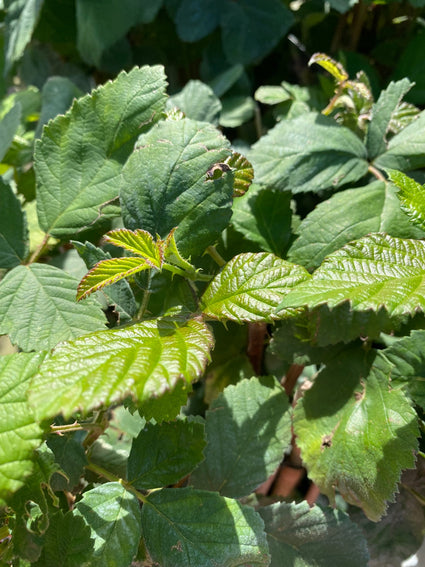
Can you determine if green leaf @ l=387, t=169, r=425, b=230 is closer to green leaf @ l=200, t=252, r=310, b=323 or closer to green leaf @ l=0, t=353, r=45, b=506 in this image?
green leaf @ l=200, t=252, r=310, b=323

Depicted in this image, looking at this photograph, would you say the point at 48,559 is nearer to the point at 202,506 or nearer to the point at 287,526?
the point at 202,506

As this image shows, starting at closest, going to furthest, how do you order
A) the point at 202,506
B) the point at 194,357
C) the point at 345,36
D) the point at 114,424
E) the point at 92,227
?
the point at 194,357, the point at 202,506, the point at 92,227, the point at 114,424, the point at 345,36

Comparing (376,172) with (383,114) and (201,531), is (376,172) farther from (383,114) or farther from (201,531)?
(201,531)

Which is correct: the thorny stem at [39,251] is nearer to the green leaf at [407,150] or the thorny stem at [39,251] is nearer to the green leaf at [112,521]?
the green leaf at [112,521]

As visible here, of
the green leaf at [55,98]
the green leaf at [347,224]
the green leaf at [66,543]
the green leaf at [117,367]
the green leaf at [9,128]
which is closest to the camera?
the green leaf at [117,367]

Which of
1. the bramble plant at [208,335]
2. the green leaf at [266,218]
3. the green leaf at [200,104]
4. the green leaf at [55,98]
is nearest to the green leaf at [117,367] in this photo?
the bramble plant at [208,335]

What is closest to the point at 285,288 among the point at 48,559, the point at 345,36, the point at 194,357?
the point at 194,357
